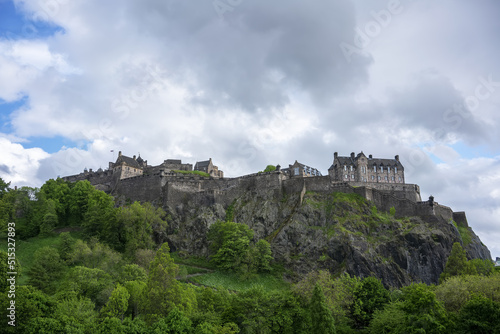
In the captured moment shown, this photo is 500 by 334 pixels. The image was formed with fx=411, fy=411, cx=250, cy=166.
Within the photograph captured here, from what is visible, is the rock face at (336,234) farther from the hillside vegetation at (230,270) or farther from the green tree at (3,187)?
the green tree at (3,187)

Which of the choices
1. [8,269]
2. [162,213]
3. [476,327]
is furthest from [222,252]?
[476,327]

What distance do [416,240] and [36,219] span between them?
6531 cm

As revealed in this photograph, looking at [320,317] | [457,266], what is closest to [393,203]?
[457,266]

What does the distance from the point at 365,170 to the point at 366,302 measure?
171 feet

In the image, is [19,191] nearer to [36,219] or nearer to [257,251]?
[36,219]

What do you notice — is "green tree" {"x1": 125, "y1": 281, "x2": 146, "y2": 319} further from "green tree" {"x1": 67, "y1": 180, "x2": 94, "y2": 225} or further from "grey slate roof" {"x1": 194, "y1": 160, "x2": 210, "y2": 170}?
"grey slate roof" {"x1": 194, "y1": 160, "x2": 210, "y2": 170}

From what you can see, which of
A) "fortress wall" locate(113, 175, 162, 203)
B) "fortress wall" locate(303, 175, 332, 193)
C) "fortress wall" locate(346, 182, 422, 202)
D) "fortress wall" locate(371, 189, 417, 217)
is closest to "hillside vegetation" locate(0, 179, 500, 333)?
"fortress wall" locate(371, 189, 417, 217)

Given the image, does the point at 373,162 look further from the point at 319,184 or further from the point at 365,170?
the point at 319,184

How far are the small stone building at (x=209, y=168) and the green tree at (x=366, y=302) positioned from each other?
58.0 metres

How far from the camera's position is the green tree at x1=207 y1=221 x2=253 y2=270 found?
6569 cm

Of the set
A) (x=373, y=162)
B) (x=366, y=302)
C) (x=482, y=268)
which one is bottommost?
(x=366, y=302)

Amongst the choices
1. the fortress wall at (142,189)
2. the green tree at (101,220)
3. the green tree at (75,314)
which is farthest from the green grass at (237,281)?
the fortress wall at (142,189)

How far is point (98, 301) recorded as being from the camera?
46094 mm

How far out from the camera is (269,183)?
265 ft
